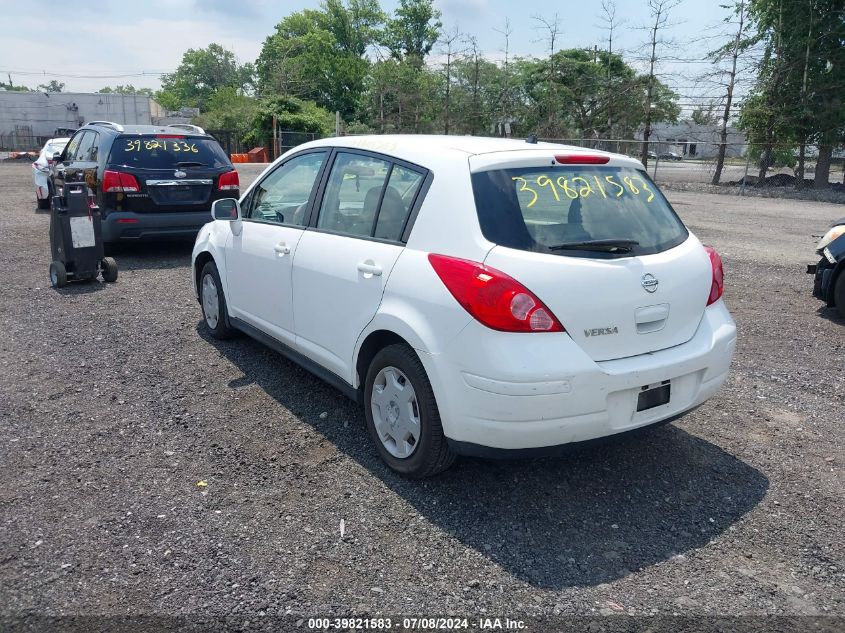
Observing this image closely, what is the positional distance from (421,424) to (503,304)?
81 centimetres

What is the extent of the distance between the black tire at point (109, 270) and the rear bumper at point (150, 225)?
90 cm

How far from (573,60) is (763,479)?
38982 mm

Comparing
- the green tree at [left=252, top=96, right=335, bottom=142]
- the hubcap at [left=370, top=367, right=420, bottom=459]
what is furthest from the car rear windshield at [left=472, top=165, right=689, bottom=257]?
the green tree at [left=252, top=96, right=335, bottom=142]

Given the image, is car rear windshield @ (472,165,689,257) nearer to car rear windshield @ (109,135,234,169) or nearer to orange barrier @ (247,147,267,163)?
car rear windshield @ (109,135,234,169)

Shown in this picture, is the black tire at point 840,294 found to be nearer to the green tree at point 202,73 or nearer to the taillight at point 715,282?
the taillight at point 715,282

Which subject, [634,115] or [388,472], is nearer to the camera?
[388,472]

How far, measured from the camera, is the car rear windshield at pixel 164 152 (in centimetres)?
913

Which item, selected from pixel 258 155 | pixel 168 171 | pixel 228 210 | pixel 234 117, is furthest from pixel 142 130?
pixel 234 117

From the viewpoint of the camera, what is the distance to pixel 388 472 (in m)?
3.87

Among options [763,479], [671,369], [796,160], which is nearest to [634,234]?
[671,369]

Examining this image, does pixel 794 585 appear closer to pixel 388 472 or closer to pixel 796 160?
pixel 388 472

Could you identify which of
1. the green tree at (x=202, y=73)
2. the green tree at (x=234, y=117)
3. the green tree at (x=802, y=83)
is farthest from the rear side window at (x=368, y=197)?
the green tree at (x=202, y=73)

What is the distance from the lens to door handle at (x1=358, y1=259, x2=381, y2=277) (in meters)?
3.76

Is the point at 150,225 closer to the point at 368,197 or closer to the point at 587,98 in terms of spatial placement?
the point at 368,197
